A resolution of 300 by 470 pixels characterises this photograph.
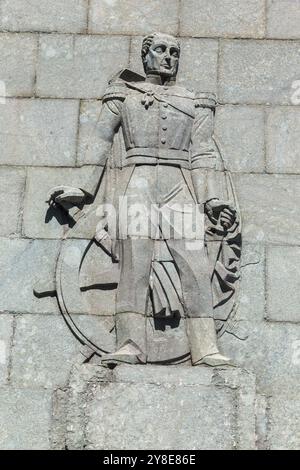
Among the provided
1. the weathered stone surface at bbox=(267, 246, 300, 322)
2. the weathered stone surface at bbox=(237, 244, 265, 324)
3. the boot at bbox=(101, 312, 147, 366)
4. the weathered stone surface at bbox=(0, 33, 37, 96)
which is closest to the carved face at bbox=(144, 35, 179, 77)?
the weathered stone surface at bbox=(0, 33, 37, 96)

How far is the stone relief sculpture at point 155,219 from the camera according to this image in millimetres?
9172

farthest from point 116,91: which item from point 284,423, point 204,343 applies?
point 284,423

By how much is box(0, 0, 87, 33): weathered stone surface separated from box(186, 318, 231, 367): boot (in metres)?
3.07

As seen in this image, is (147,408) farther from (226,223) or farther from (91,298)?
(226,223)

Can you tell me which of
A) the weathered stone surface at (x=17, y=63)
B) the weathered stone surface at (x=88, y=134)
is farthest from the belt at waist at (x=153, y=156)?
the weathered stone surface at (x=17, y=63)

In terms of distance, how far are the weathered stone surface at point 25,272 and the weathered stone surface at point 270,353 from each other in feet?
5.23

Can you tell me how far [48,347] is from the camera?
9.33 metres

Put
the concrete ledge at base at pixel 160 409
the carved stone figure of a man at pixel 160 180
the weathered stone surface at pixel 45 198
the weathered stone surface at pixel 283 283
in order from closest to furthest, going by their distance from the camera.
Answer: the concrete ledge at base at pixel 160 409
the carved stone figure of a man at pixel 160 180
the weathered stone surface at pixel 283 283
the weathered stone surface at pixel 45 198

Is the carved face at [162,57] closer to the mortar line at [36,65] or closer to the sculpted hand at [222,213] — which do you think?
the mortar line at [36,65]

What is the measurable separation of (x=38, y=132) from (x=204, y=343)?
251 cm

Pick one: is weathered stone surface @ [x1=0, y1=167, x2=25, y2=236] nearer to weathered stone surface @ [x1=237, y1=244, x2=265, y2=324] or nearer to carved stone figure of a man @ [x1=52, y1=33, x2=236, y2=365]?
carved stone figure of a man @ [x1=52, y1=33, x2=236, y2=365]

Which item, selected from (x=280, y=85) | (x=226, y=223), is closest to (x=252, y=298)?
(x=226, y=223)
